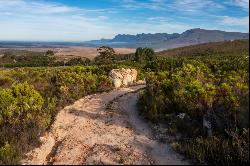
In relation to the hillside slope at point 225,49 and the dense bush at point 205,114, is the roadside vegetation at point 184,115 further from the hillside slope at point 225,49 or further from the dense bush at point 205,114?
the hillside slope at point 225,49

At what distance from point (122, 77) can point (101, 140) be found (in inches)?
465

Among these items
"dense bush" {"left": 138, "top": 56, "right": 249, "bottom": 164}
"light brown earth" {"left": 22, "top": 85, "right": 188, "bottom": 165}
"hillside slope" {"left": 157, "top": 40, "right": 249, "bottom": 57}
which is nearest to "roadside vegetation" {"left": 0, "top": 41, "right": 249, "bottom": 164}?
"dense bush" {"left": 138, "top": 56, "right": 249, "bottom": 164}

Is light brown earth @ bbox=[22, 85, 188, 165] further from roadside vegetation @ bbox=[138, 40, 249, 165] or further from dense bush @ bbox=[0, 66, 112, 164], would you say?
roadside vegetation @ bbox=[138, 40, 249, 165]

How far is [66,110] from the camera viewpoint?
17.0 m

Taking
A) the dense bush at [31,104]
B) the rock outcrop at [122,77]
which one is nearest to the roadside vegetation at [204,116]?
the dense bush at [31,104]

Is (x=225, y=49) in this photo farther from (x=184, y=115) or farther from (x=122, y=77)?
(x=184, y=115)

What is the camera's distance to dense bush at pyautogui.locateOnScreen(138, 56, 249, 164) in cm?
1027

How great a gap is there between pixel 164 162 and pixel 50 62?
75.5 meters

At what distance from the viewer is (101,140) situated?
12781mm

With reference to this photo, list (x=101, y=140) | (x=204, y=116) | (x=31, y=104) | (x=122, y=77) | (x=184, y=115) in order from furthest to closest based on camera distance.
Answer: (x=122, y=77)
(x=31, y=104)
(x=184, y=115)
(x=101, y=140)
(x=204, y=116)

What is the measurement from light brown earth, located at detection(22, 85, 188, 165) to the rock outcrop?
19.5 feet

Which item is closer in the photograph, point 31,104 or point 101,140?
point 101,140

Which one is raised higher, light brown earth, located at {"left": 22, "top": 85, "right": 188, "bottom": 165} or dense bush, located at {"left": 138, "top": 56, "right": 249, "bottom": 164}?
dense bush, located at {"left": 138, "top": 56, "right": 249, "bottom": 164}

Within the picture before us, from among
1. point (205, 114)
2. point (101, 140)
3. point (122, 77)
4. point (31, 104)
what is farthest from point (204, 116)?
point (122, 77)
